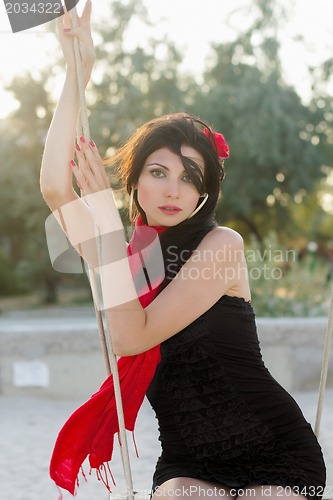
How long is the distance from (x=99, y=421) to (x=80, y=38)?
1.03 metres

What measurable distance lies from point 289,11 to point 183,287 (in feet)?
61.8

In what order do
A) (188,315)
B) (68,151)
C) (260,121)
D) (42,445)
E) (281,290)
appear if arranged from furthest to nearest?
(260,121) < (281,290) < (42,445) < (68,151) < (188,315)

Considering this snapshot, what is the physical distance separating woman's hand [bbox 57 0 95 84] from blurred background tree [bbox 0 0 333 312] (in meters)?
16.1

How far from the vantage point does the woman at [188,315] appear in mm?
1706

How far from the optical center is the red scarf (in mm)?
1886

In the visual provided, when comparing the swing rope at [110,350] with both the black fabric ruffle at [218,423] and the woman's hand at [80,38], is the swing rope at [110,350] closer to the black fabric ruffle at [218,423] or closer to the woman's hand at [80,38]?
the woman's hand at [80,38]

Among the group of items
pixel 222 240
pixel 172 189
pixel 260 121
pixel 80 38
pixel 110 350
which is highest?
pixel 80 38

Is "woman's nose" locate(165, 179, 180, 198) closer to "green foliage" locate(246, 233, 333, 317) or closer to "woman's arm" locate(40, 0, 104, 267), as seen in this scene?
"woman's arm" locate(40, 0, 104, 267)

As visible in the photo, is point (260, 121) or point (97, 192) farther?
point (260, 121)

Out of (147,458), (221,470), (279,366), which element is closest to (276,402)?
(221,470)

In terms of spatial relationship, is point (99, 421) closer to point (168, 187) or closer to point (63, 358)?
point (168, 187)

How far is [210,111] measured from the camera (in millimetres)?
18469

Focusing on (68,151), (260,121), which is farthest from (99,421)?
(260,121)

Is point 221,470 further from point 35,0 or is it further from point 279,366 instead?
point 279,366
